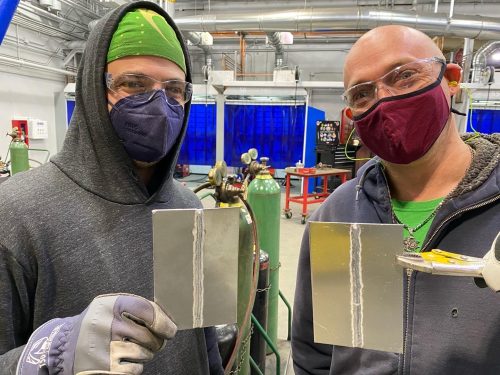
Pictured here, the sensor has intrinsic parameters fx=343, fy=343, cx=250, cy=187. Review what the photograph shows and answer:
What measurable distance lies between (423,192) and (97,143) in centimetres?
74

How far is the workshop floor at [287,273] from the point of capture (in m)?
2.17

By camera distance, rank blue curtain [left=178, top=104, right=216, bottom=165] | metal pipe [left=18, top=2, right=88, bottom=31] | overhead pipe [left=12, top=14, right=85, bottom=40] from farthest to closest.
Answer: blue curtain [left=178, top=104, right=216, bottom=165]
overhead pipe [left=12, top=14, right=85, bottom=40]
metal pipe [left=18, top=2, right=88, bottom=31]

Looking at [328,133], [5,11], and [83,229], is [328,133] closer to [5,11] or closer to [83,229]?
[5,11]

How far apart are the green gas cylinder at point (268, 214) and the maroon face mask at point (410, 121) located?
1.32m

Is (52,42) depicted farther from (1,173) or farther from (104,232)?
(104,232)

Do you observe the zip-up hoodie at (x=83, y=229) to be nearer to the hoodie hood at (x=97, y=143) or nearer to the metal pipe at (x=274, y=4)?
the hoodie hood at (x=97, y=143)

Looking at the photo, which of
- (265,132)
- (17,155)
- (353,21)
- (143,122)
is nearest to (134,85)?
(143,122)

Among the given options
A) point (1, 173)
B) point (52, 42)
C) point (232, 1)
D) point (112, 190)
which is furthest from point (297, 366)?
point (52, 42)

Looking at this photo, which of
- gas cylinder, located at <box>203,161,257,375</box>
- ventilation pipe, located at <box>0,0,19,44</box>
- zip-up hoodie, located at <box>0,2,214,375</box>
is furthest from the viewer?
ventilation pipe, located at <box>0,0,19,44</box>

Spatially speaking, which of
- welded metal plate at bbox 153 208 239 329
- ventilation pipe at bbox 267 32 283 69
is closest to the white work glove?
welded metal plate at bbox 153 208 239 329

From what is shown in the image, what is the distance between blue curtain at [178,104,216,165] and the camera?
723cm

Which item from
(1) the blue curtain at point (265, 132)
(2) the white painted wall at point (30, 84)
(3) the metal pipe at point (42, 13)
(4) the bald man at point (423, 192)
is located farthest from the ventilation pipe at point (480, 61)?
(2) the white painted wall at point (30, 84)

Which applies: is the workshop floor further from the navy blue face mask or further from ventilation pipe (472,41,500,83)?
ventilation pipe (472,41,500,83)

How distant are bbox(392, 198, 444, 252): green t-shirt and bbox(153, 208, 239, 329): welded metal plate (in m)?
0.43
